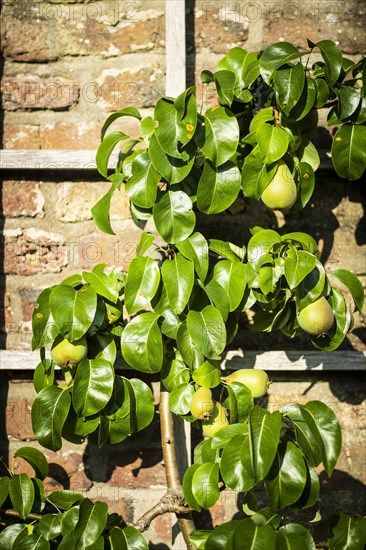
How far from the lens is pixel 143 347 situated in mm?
1409

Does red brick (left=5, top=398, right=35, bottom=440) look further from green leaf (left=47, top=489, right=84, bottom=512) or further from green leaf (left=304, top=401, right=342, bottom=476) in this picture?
green leaf (left=304, top=401, right=342, bottom=476)

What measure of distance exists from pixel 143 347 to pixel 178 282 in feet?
0.56

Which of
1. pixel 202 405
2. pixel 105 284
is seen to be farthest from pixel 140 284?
pixel 202 405

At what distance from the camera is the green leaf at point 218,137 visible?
1.39 m

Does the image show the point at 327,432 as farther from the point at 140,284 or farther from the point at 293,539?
the point at 140,284

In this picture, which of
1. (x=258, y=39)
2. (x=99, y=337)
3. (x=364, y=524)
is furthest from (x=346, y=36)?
(x=364, y=524)

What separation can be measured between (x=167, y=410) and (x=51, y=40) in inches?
42.7

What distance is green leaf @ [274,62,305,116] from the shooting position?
1.38m

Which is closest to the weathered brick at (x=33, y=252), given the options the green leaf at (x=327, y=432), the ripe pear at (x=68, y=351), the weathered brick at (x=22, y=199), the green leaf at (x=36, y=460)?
the weathered brick at (x=22, y=199)

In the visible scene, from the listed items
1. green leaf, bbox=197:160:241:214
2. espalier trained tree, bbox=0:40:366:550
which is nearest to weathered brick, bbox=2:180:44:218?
espalier trained tree, bbox=0:40:366:550

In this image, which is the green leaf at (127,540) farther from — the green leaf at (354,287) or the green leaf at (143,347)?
the green leaf at (354,287)

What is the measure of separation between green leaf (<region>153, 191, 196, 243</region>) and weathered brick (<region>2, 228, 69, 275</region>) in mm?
410

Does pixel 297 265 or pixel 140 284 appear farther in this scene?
pixel 140 284

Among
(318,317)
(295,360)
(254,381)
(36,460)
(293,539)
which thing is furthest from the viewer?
(295,360)
